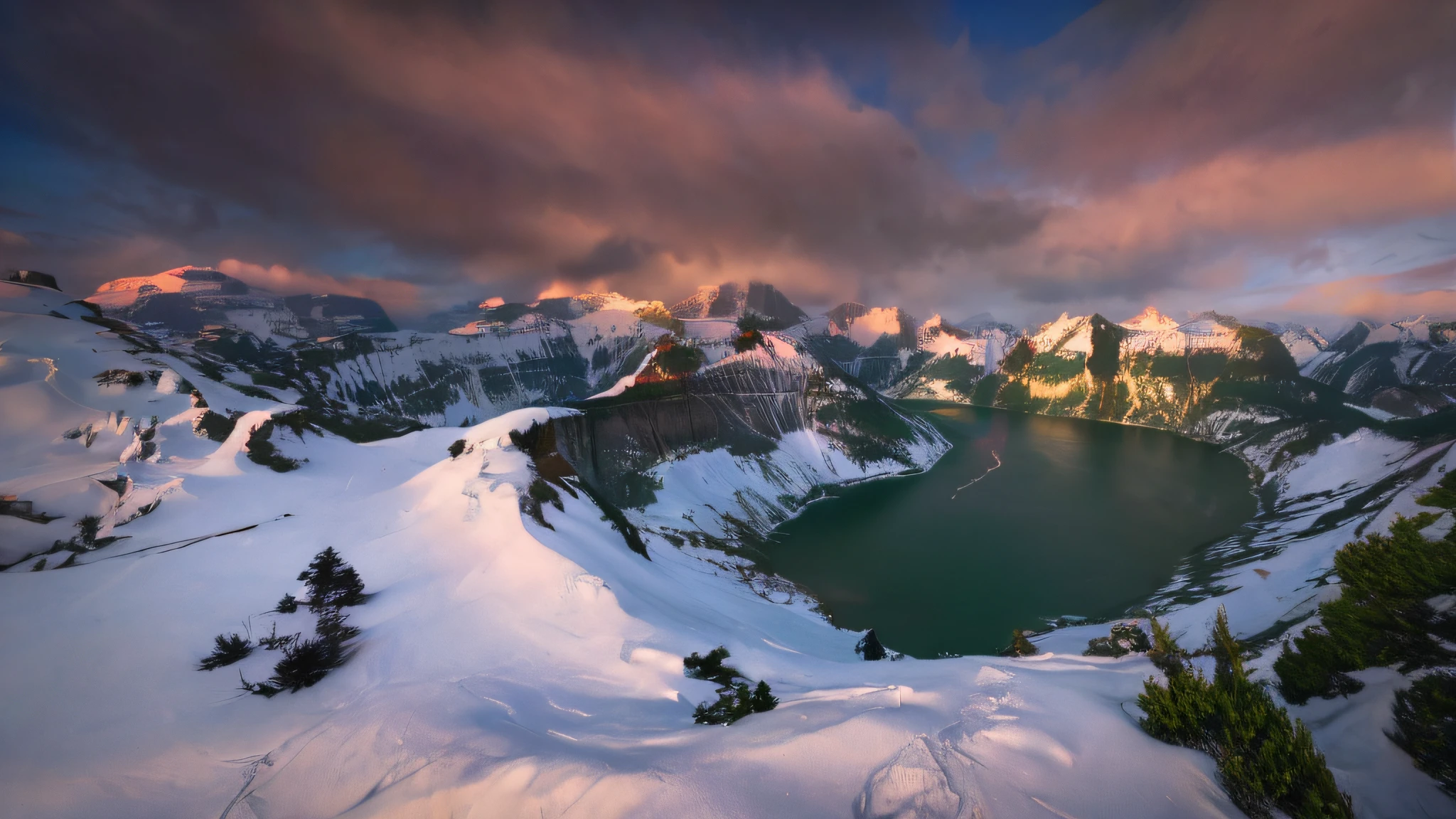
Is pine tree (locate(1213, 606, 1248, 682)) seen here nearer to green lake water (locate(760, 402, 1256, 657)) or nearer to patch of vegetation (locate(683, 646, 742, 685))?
patch of vegetation (locate(683, 646, 742, 685))

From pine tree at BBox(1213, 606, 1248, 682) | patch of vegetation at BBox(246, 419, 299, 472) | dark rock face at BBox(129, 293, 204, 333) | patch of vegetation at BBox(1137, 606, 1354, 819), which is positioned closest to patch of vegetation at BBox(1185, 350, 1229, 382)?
pine tree at BBox(1213, 606, 1248, 682)

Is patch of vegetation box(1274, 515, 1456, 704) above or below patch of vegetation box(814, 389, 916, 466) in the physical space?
below

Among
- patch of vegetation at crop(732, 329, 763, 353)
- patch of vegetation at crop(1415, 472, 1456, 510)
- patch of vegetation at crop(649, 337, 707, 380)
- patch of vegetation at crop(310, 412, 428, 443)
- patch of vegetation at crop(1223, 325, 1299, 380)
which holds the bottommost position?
patch of vegetation at crop(1415, 472, 1456, 510)

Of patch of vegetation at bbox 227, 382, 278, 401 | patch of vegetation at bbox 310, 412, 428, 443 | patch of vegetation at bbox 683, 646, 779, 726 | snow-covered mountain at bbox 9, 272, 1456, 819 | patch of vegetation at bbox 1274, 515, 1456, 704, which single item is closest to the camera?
snow-covered mountain at bbox 9, 272, 1456, 819

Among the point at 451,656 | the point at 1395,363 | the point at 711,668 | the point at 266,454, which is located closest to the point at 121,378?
the point at 266,454

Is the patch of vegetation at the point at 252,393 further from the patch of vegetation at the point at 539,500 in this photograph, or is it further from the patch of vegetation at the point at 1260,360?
the patch of vegetation at the point at 1260,360

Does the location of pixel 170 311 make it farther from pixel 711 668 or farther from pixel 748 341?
pixel 711 668

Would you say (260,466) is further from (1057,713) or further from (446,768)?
(1057,713)

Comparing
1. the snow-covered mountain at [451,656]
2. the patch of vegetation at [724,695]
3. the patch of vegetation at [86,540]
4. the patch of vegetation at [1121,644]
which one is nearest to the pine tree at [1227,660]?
the snow-covered mountain at [451,656]
